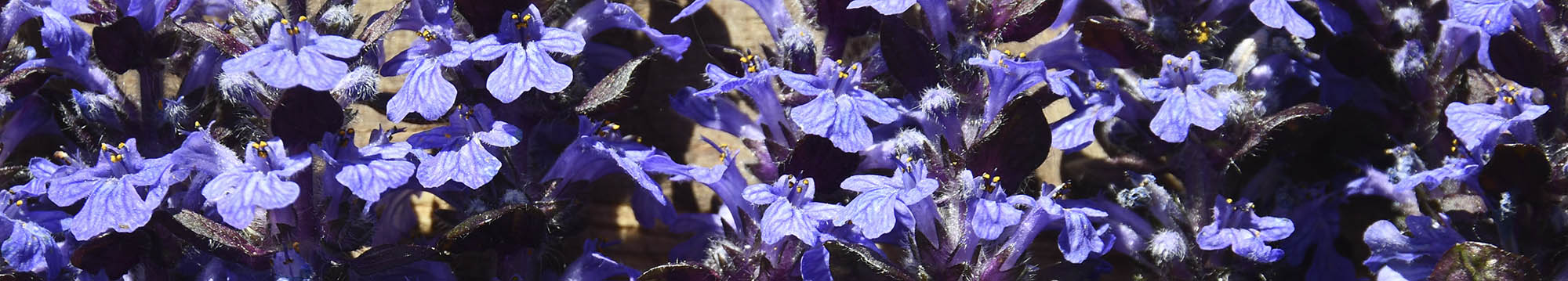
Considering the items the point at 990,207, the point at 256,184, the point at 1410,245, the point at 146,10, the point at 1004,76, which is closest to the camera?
the point at 256,184

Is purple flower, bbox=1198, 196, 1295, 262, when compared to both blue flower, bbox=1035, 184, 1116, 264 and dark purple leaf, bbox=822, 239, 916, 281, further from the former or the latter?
dark purple leaf, bbox=822, 239, 916, 281

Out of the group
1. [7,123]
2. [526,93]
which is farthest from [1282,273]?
[7,123]

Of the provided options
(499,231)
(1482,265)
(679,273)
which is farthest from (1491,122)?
(499,231)

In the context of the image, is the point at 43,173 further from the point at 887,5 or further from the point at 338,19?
the point at 887,5

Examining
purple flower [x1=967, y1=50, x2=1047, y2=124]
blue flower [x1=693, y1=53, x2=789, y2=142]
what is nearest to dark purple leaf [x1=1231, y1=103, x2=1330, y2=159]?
purple flower [x1=967, y1=50, x2=1047, y2=124]

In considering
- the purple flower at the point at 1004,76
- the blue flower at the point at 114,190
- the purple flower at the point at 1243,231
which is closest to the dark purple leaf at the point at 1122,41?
the purple flower at the point at 1004,76

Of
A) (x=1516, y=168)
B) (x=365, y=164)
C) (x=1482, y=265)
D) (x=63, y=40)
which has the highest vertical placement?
(x=63, y=40)
